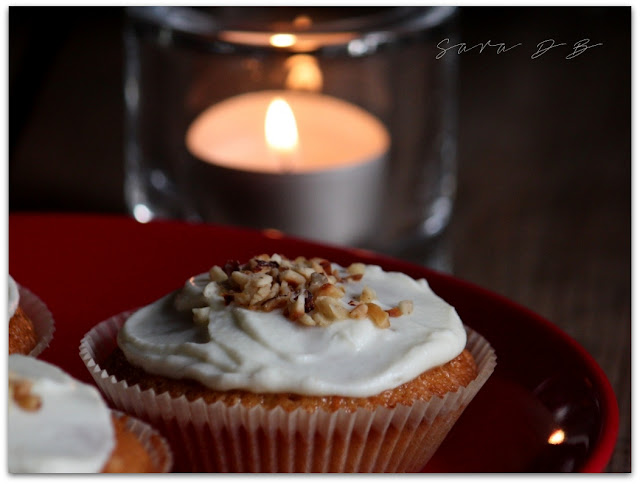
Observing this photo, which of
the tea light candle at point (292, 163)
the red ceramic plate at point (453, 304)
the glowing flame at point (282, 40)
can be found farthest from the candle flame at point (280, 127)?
the red ceramic plate at point (453, 304)

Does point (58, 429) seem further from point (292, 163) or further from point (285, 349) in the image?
point (292, 163)

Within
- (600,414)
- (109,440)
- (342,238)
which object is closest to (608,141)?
(342,238)

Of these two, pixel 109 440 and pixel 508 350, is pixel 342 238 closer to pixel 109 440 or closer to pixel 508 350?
pixel 508 350

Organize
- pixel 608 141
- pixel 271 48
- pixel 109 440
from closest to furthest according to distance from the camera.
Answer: pixel 109 440 < pixel 271 48 < pixel 608 141

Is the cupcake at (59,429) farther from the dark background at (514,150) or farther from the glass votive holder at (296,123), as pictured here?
the glass votive holder at (296,123)

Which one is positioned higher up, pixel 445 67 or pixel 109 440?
pixel 445 67

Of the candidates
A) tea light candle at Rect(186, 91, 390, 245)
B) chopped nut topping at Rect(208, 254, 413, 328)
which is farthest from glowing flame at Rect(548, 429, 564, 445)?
tea light candle at Rect(186, 91, 390, 245)

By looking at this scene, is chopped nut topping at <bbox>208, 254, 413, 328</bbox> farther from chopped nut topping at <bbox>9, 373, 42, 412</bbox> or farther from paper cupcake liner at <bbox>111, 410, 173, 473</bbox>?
chopped nut topping at <bbox>9, 373, 42, 412</bbox>

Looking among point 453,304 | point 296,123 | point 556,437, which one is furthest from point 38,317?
point 296,123
